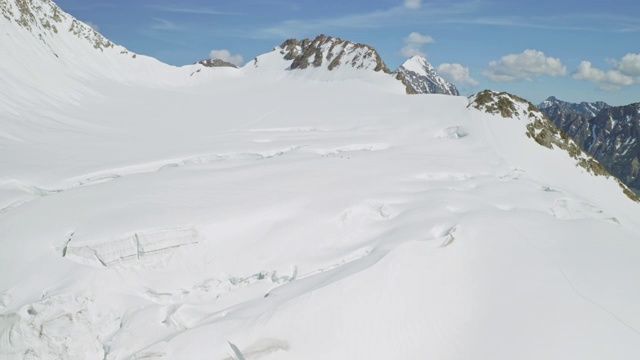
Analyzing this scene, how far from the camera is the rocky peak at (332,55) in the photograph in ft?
244

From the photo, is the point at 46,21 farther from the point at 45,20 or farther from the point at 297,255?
the point at 297,255

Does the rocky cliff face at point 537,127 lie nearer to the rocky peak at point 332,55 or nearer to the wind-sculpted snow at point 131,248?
the wind-sculpted snow at point 131,248

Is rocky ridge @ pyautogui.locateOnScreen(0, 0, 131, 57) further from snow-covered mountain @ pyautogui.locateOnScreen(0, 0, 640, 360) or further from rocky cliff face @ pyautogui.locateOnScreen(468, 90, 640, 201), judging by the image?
rocky cliff face @ pyautogui.locateOnScreen(468, 90, 640, 201)

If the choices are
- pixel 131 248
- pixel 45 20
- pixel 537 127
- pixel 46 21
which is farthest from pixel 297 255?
pixel 45 20

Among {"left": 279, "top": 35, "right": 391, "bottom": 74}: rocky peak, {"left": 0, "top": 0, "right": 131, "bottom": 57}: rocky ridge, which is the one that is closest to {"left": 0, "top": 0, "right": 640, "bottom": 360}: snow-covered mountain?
{"left": 0, "top": 0, "right": 131, "bottom": 57}: rocky ridge

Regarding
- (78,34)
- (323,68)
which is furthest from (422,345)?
(78,34)

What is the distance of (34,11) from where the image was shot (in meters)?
65.6

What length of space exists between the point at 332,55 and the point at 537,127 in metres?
61.8

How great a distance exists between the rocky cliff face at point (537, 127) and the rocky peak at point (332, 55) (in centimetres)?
3975

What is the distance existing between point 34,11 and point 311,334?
8298 centimetres

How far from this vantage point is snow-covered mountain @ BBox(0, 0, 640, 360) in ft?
27.7

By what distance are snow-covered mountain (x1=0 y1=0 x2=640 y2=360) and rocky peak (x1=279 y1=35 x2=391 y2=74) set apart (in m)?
55.3

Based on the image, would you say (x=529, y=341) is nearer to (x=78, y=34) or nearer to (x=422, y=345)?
(x=422, y=345)

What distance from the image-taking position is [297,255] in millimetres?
11422
